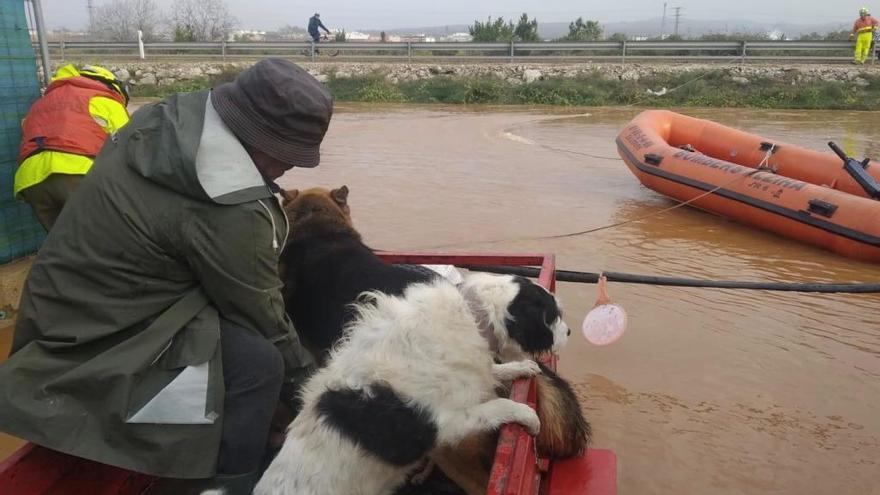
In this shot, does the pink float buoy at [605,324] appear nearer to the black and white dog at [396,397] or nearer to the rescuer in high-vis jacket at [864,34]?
the black and white dog at [396,397]

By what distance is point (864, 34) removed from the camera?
2588cm

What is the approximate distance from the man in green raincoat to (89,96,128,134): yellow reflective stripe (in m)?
2.75

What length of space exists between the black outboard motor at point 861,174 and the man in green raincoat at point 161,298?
26.8 ft

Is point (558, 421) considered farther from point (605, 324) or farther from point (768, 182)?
point (768, 182)

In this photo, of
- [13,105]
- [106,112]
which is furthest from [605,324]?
[13,105]

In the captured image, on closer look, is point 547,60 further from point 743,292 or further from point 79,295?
point 79,295

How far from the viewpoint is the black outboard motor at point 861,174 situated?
862 cm

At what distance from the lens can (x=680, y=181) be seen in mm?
10125

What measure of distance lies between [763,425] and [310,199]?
349 cm

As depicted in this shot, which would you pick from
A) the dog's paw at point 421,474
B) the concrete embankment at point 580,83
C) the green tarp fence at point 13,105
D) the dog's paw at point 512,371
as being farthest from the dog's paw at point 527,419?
the concrete embankment at point 580,83

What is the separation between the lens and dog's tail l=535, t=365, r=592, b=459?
3.37 meters

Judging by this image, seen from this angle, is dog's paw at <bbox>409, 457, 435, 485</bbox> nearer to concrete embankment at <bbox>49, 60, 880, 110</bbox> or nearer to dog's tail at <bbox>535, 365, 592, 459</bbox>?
dog's tail at <bbox>535, 365, 592, 459</bbox>

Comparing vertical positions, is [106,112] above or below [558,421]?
above

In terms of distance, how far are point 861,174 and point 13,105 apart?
9.41m
